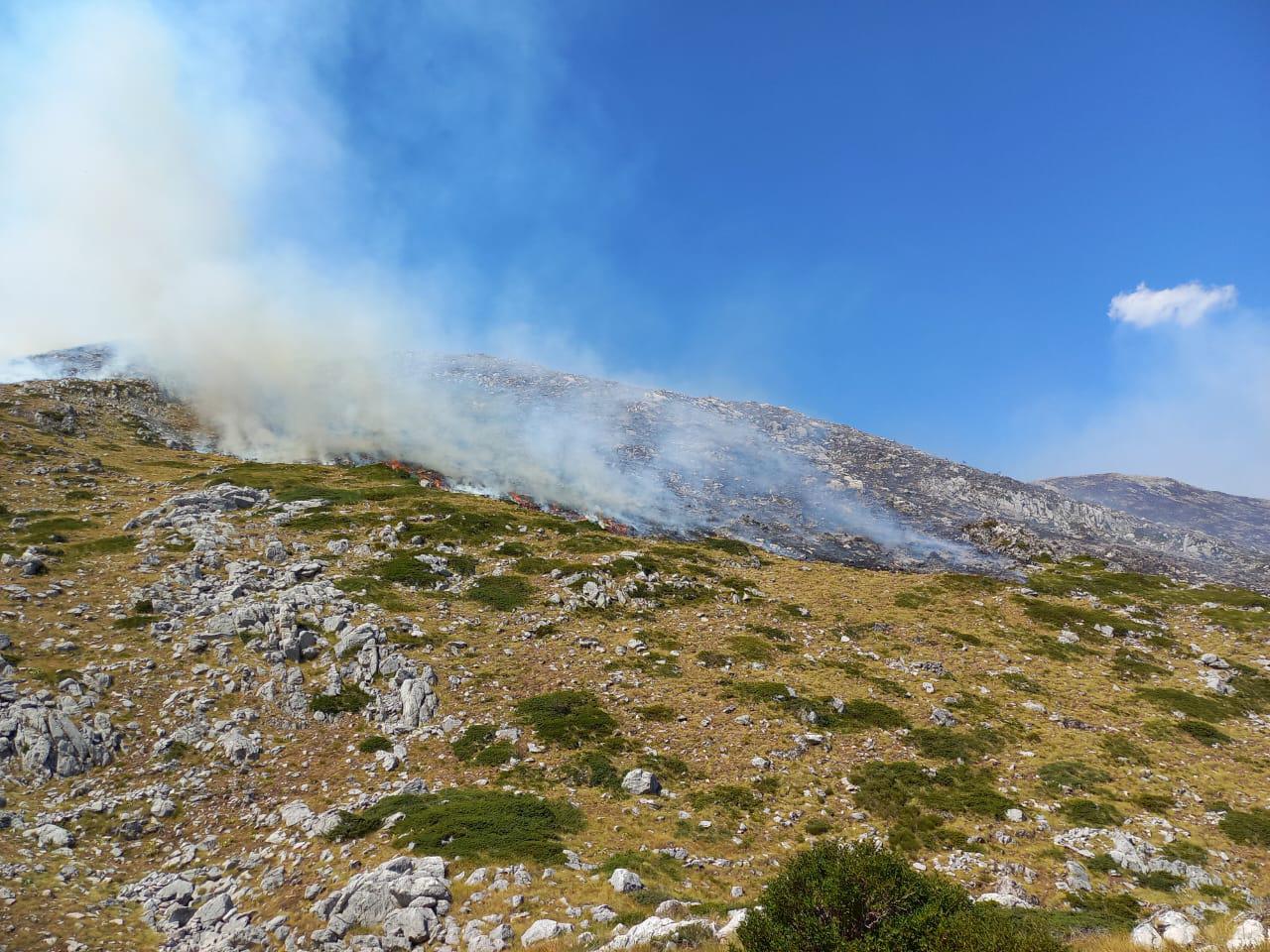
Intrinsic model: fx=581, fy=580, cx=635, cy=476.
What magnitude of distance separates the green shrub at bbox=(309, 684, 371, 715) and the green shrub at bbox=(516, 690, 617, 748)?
7364 millimetres

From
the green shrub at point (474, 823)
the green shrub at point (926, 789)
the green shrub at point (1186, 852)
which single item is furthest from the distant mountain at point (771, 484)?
the green shrub at point (474, 823)

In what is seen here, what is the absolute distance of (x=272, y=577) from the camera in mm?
35781

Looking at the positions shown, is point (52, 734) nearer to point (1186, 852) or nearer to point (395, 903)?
point (395, 903)

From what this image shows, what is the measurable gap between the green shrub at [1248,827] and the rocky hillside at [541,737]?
0.12 m

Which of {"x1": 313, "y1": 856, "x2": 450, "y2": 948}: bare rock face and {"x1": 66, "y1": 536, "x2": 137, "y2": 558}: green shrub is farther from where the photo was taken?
{"x1": 66, "y1": 536, "x2": 137, "y2": 558}: green shrub

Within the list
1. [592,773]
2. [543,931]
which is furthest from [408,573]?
[543,931]

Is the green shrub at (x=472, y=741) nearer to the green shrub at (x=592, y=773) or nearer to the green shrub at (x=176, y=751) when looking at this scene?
the green shrub at (x=592, y=773)

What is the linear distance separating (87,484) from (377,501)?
75.8ft

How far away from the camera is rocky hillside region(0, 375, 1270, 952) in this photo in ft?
54.0

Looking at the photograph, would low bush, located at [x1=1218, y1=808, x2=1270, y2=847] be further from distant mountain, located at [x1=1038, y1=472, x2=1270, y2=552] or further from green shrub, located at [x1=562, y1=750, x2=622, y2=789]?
distant mountain, located at [x1=1038, y1=472, x2=1270, y2=552]

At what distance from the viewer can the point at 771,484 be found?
295 ft

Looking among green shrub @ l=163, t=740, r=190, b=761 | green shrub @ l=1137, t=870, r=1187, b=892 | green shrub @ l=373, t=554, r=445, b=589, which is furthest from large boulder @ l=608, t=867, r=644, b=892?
green shrub @ l=373, t=554, r=445, b=589

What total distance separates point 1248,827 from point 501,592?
3696cm

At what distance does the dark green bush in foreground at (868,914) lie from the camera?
940 centimetres
